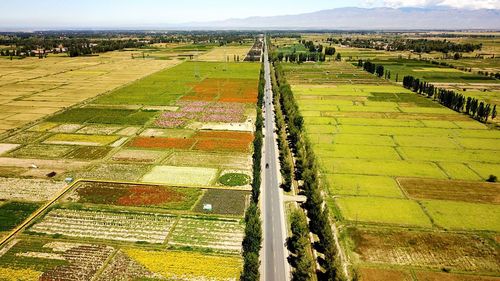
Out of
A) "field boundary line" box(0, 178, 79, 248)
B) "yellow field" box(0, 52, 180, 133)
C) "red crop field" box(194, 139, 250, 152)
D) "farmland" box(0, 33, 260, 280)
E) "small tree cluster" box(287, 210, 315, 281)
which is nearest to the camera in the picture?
"small tree cluster" box(287, 210, 315, 281)

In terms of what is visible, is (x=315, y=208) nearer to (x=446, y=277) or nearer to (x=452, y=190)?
(x=446, y=277)

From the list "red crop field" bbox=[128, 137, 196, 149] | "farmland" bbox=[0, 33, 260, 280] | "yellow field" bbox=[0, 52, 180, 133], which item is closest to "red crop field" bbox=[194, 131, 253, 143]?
"farmland" bbox=[0, 33, 260, 280]

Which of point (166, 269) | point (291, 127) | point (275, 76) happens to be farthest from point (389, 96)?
point (166, 269)

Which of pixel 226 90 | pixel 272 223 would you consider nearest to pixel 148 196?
pixel 272 223

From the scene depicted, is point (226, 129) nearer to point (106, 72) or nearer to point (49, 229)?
point (49, 229)

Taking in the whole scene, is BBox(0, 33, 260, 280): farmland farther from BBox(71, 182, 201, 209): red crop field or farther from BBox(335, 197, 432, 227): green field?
BBox(335, 197, 432, 227): green field
